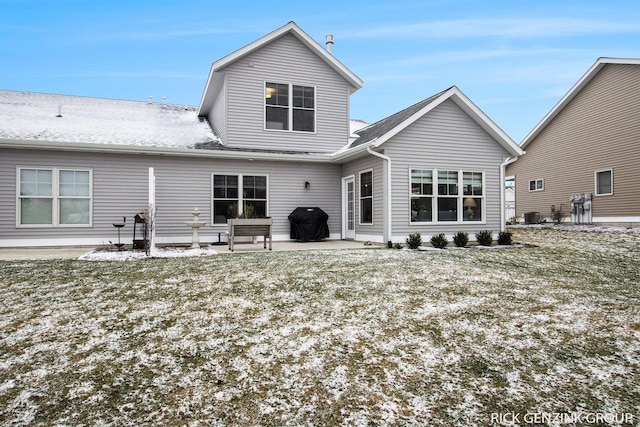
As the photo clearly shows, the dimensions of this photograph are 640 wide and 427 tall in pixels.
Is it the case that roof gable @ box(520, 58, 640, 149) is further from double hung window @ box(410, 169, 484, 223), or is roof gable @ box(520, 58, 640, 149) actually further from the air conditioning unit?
double hung window @ box(410, 169, 484, 223)

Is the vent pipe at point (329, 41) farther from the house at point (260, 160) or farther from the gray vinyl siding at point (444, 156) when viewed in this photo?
the gray vinyl siding at point (444, 156)

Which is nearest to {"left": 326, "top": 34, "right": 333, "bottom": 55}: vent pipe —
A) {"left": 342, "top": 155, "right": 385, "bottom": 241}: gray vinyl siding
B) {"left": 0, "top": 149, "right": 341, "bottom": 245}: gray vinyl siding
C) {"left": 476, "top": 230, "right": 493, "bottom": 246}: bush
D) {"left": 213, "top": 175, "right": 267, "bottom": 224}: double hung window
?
{"left": 0, "top": 149, "right": 341, "bottom": 245}: gray vinyl siding

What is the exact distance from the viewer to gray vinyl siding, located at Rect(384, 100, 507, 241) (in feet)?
32.7

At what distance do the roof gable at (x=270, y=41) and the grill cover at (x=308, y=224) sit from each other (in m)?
4.27

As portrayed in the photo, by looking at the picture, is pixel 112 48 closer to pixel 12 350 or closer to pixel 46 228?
pixel 46 228

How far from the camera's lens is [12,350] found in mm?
3234

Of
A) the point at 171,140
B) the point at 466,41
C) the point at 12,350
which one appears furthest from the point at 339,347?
the point at 466,41

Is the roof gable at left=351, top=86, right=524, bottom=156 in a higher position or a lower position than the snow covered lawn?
higher

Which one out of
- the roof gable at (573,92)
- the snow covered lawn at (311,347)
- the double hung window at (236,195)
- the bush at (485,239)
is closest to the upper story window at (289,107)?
the double hung window at (236,195)

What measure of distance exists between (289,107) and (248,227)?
14.6 feet

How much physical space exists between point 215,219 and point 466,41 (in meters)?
18.3

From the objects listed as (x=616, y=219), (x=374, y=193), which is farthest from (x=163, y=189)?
(x=616, y=219)

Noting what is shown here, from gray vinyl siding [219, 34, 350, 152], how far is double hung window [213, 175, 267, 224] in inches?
39.4

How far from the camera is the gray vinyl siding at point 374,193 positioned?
10047mm
